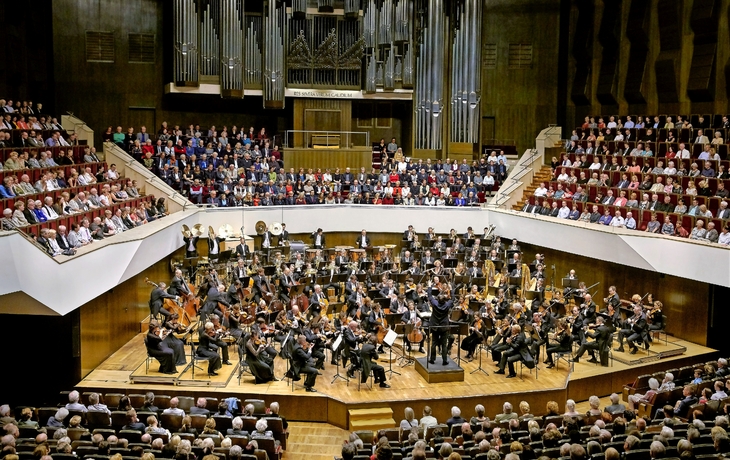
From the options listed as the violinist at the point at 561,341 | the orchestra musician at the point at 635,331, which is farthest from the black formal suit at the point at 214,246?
the orchestra musician at the point at 635,331

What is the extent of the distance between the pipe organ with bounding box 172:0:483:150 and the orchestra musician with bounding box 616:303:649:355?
9829mm

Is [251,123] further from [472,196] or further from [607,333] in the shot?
[607,333]

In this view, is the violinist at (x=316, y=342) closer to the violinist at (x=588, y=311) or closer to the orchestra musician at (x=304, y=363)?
the orchestra musician at (x=304, y=363)

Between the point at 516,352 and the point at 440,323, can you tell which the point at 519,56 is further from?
the point at 440,323

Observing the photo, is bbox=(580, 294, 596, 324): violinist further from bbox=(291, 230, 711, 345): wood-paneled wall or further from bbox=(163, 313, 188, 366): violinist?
bbox=(163, 313, 188, 366): violinist

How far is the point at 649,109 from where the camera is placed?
824 inches

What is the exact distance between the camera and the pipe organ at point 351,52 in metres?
22.2

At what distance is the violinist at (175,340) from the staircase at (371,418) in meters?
3.02

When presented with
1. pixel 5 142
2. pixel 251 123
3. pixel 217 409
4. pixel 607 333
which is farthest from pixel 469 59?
pixel 217 409

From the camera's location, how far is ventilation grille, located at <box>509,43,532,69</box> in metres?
25.2

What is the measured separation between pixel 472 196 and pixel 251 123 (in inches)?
308

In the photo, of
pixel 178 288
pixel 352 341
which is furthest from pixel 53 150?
pixel 352 341

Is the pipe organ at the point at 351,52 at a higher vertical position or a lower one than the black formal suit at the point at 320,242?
higher

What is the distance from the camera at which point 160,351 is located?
11984 mm
